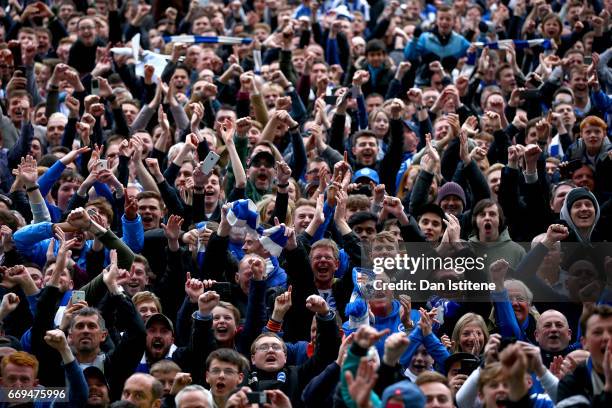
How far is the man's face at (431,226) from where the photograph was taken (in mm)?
10836

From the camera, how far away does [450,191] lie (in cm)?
1135

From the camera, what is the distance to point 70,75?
13555 mm

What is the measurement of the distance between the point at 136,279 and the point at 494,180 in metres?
3.23

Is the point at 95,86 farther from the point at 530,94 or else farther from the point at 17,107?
the point at 530,94

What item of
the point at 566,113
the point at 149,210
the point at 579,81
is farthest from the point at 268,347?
the point at 579,81

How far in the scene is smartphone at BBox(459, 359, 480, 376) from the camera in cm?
874

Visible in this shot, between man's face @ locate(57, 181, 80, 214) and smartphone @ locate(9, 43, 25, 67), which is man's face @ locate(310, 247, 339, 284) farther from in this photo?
smartphone @ locate(9, 43, 25, 67)

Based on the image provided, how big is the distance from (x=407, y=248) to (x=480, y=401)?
2.56 metres

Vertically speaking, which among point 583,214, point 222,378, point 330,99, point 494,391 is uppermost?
point 494,391

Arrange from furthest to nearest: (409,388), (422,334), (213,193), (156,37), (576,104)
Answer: (156,37), (576,104), (213,193), (422,334), (409,388)

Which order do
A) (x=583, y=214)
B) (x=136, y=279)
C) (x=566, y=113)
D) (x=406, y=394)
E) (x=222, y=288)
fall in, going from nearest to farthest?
(x=406, y=394) → (x=222, y=288) → (x=136, y=279) → (x=583, y=214) → (x=566, y=113)

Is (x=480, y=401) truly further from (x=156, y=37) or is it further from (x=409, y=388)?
(x=156, y=37)

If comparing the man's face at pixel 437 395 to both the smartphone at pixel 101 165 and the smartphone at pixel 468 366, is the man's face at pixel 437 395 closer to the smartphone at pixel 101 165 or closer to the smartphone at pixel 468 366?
the smartphone at pixel 468 366

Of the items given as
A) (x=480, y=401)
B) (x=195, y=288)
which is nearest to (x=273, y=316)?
(x=195, y=288)
